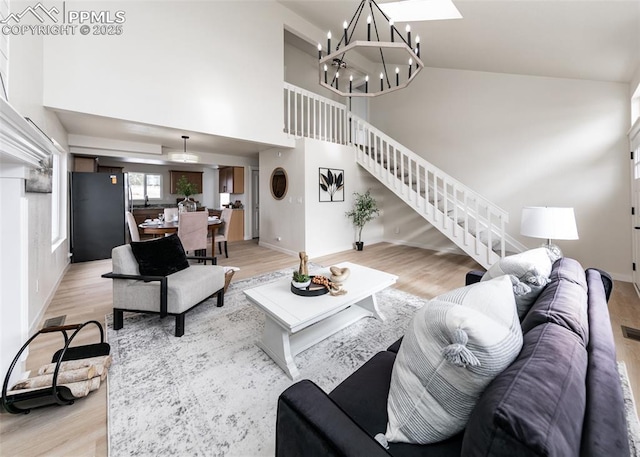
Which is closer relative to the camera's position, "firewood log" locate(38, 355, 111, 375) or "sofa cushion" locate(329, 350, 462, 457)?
"sofa cushion" locate(329, 350, 462, 457)

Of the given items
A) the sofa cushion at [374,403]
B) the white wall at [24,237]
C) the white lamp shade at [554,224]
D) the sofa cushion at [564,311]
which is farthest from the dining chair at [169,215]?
the white lamp shade at [554,224]

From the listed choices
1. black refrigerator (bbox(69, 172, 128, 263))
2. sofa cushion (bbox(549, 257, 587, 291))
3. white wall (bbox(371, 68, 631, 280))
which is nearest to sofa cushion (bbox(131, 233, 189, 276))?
sofa cushion (bbox(549, 257, 587, 291))

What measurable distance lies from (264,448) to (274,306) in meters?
0.80

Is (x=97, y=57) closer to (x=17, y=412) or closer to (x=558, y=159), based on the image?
(x=17, y=412)

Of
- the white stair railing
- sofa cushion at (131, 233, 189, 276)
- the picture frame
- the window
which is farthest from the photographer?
the window

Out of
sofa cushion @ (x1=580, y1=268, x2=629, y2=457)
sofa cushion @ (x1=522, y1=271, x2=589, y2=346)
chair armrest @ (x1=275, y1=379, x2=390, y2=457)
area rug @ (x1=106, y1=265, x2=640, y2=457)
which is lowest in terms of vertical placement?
area rug @ (x1=106, y1=265, x2=640, y2=457)

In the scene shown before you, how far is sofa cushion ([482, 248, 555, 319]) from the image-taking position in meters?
1.32

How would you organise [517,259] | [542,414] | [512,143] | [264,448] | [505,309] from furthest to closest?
[512,143], [517,259], [264,448], [505,309], [542,414]

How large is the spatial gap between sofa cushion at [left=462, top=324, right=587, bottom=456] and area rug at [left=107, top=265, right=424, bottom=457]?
1.14m

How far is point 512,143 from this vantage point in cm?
457

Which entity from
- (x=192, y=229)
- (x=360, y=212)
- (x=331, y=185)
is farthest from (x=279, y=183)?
(x=192, y=229)

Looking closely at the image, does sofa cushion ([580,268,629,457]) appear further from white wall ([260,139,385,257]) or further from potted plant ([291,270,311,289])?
white wall ([260,139,385,257])

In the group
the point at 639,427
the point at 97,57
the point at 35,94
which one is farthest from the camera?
the point at 97,57

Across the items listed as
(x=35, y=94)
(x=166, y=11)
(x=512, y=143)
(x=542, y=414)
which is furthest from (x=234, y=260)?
(x=512, y=143)
